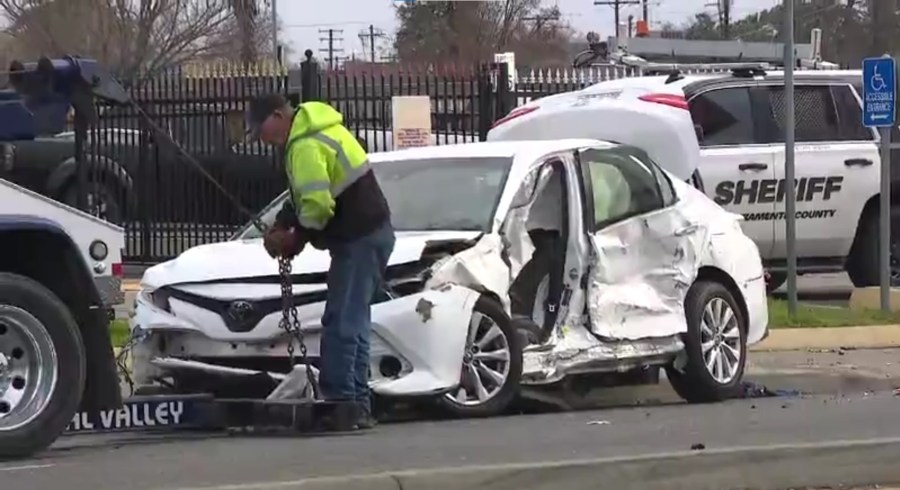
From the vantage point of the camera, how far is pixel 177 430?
826cm

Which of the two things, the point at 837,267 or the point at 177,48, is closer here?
the point at 837,267

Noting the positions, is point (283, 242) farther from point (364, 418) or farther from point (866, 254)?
point (866, 254)

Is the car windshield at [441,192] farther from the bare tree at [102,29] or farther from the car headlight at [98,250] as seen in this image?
the bare tree at [102,29]

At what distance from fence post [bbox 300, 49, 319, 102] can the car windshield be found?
21.2 feet

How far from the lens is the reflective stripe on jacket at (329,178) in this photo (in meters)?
7.83

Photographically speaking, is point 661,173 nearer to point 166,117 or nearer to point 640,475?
point 640,475

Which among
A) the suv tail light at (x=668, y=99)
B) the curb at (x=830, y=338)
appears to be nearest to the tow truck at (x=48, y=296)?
the suv tail light at (x=668, y=99)

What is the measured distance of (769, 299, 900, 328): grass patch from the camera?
13289 mm

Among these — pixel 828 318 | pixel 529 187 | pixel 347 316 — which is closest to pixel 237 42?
pixel 828 318

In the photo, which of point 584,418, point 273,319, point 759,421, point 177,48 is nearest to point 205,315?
point 273,319

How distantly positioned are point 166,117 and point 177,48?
16.7m

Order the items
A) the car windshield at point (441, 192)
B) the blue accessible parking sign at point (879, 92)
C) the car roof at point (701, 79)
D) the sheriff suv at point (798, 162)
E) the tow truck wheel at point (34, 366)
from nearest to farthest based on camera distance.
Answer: the tow truck wheel at point (34, 366), the car windshield at point (441, 192), the car roof at point (701, 79), the blue accessible parking sign at point (879, 92), the sheriff suv at point (798, 162)

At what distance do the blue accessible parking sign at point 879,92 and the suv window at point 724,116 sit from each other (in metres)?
1.30

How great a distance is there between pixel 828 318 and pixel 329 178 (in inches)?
266
